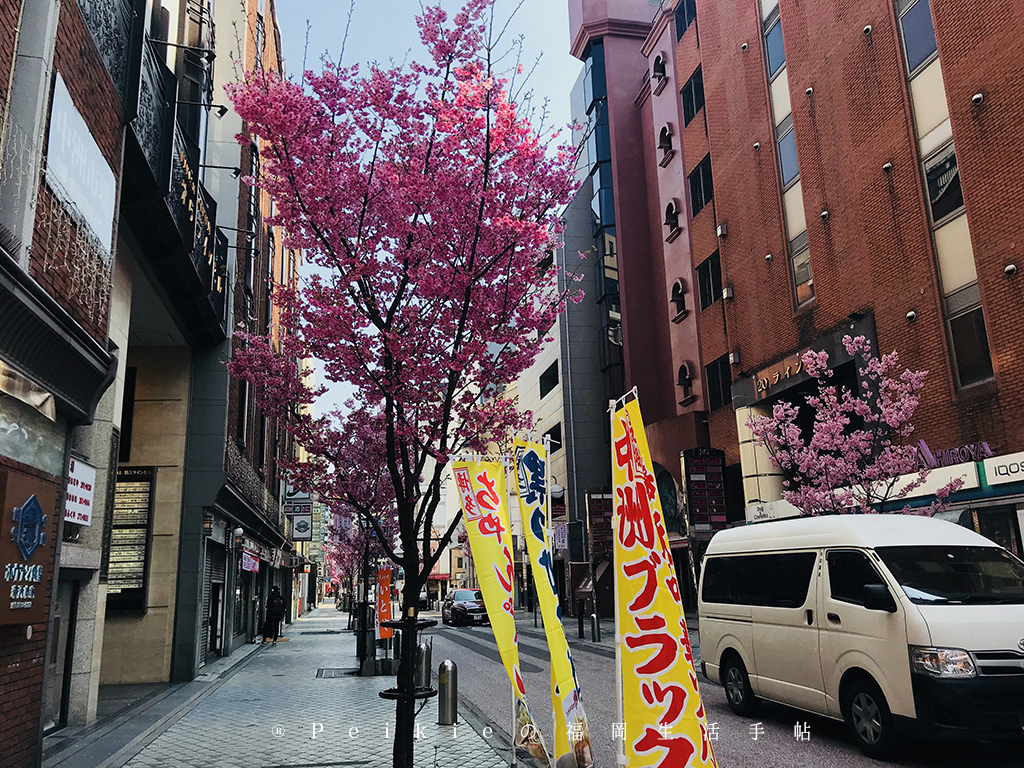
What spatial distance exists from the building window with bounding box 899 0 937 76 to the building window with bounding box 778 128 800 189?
15.6 feet

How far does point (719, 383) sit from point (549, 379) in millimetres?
20868

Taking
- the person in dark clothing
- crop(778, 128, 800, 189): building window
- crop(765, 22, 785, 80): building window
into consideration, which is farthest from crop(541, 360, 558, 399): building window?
crop(765, 22, 785, 80): building window

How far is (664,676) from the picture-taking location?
472cm

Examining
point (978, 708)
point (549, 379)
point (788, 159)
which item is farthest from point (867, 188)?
point (549, 379)

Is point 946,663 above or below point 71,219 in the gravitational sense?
below

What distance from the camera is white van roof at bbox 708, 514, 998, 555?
28.3ft

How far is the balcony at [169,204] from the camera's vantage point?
35.1 feet

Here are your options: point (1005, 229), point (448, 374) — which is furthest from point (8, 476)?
point (1005, 229)

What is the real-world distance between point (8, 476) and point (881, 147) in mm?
19554

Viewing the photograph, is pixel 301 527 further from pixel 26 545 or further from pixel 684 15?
pixel 26 545

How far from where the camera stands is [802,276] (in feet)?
76.1

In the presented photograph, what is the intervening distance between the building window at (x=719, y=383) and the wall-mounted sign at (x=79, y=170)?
Result: 2275 cm

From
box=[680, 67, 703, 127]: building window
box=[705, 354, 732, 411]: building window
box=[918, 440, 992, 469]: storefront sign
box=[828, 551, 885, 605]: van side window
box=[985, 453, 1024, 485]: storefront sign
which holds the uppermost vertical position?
box=[680, 67, 703, 127]: building window

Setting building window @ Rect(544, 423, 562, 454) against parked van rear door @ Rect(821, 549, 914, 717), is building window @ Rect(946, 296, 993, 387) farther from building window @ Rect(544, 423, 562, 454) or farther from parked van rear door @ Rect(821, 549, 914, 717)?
building window @ Rect(544, 423, 562, 454)
